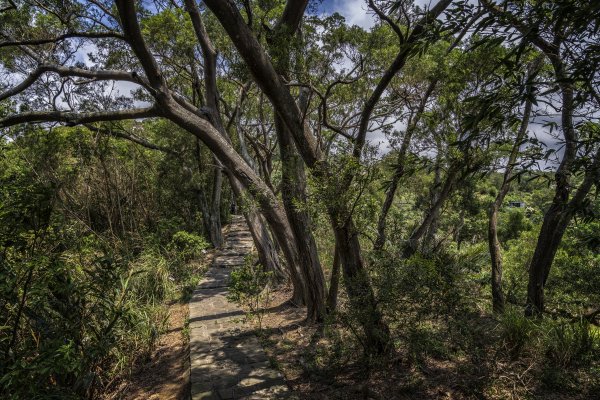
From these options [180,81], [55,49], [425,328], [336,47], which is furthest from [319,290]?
[180,81]

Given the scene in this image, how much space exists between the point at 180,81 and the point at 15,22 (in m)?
4.69

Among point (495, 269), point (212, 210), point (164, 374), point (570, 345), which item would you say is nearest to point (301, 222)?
point (164, 374)

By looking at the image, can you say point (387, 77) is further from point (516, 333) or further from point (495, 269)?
point (495, 269)

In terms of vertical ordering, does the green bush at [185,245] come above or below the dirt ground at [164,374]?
above

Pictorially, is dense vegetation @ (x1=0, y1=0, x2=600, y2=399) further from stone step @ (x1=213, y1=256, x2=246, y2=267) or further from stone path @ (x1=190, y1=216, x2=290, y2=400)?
stone step @ (x1=213, y1=256, x2=246, y2=267)

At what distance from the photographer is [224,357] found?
4.76m

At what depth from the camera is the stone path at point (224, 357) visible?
3914 mm

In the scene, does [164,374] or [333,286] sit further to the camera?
[333,286]

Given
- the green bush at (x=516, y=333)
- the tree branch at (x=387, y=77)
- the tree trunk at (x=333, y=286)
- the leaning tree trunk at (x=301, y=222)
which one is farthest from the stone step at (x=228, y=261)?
the green bush at (x=516, y=333)

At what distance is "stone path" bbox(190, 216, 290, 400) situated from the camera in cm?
391

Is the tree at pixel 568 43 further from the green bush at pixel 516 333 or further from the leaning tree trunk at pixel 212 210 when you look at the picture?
the leaning tree trunk at pixel 212 210

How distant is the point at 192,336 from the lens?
18.0ft

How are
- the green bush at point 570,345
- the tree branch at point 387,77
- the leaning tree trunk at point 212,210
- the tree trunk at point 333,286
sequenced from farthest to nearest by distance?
the leaning tree trunk at point 212,210
the tree trunk at point 333,286
the green bush at point 570,345
the tree branch at point 387,77

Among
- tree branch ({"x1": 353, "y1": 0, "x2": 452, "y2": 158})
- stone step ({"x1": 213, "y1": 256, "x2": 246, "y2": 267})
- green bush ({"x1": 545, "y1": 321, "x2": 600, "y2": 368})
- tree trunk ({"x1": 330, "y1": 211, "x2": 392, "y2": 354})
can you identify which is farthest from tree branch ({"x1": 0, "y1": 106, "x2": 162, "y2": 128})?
green bush ({"x1": 545, "y1": 321, "x2": 600, "y2": 368})
